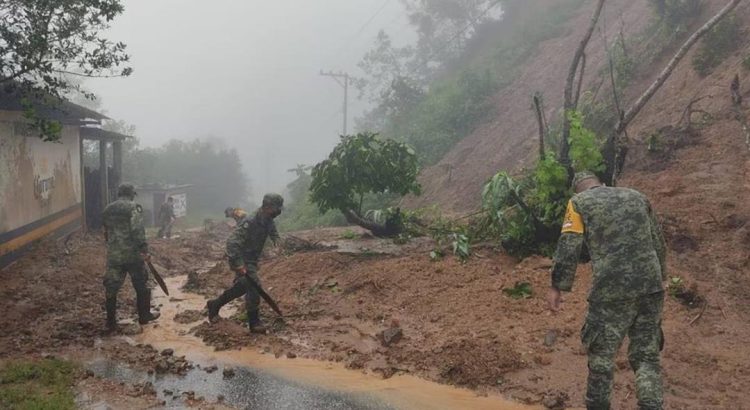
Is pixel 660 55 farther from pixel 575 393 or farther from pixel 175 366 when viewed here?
pixel 175 366

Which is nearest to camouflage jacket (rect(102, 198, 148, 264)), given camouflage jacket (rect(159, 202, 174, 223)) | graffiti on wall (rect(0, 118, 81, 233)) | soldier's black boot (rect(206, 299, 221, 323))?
soldier's black boot (rect(206, 299, 221, 323))

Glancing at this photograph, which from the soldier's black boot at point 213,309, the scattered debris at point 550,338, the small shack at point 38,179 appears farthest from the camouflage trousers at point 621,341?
the small shack at point 38,179

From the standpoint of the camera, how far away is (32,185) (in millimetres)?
11242

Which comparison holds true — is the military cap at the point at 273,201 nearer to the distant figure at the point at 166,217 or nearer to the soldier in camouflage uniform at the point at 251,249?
the soldier in camouflage uniform at the point at 251,249

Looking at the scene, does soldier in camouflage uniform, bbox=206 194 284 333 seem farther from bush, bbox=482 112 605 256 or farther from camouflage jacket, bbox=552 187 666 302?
camouflage jacket, bbox=552 187 666 302

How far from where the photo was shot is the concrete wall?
9836 mm

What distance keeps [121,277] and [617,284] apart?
5.53 m

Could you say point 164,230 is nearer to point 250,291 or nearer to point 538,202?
point 250,291

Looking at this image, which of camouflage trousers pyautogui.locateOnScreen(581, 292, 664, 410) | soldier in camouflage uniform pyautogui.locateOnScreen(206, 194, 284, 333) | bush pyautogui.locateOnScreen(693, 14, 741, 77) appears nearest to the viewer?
camouflage trousers pyautogui.locateOnScreen(581, 292, 664, 410)

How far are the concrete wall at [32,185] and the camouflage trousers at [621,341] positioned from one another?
8949 millimetres

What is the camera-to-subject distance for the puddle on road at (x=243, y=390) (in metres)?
4.77

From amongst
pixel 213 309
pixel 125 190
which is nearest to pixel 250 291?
pixel 213 309

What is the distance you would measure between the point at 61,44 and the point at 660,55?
13.2 meters

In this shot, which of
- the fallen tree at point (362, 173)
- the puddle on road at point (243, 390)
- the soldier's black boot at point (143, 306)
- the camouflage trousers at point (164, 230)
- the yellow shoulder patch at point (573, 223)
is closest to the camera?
the yellow shoulder patch at point (573, 223)
